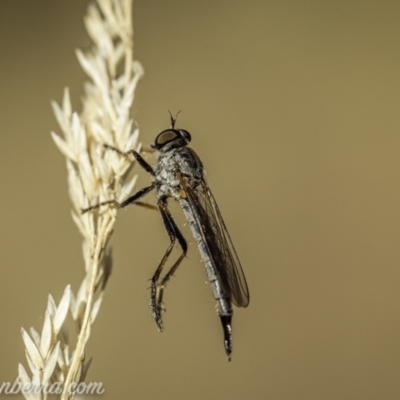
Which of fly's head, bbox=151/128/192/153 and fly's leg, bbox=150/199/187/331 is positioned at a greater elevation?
fly's head, bbox=151/128/192/153

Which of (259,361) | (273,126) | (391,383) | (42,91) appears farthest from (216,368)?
(42,91)

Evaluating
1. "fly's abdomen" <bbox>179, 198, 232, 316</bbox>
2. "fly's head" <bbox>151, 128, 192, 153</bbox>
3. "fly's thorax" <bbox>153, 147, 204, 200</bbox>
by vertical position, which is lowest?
"fly's abdomen" <bbox>179, 198, 232, 316</bbox>

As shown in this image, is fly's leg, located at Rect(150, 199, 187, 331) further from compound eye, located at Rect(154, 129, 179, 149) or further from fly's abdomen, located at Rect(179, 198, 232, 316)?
compound eye, located at Rect(154, 129, 179, 149)

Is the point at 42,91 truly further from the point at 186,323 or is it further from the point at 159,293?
the point at 159,293

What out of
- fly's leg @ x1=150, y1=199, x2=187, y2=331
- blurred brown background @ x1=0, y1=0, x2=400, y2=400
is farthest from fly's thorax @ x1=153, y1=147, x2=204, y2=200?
blurred brown background @ x1=0, y1=0, x2=400, y2=400

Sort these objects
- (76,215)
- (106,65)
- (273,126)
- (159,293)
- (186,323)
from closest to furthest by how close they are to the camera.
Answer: (76,215) → (106,65) → (159,293) → (186,323) → (273,126)

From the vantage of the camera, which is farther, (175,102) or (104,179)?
(175,102)

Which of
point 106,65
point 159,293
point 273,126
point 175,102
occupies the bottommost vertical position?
point 159,293
